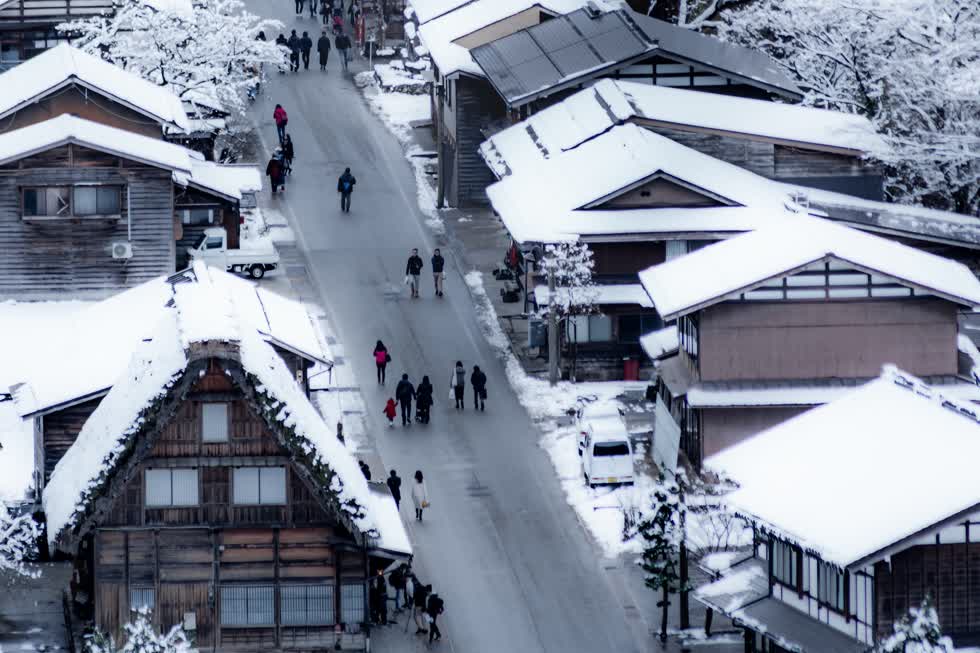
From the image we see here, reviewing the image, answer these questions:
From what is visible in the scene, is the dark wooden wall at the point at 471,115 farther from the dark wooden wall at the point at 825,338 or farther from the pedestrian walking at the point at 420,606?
the pedestrian walking at the point at 420,606

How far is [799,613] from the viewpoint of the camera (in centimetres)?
4809

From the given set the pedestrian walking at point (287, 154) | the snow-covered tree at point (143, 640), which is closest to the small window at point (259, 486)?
the snow-covered tree at point (143, 640)

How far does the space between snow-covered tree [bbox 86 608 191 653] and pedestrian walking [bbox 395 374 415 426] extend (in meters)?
15.5

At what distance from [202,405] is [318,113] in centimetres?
4883

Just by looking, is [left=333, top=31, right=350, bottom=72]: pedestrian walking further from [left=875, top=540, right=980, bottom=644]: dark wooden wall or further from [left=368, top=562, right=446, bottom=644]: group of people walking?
[left=875, top=540, right=980, bottom=644]: dark wooden wall

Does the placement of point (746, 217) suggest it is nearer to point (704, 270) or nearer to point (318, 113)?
point (704, 270)

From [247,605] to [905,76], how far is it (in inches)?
1289

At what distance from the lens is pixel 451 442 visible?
64.8 metres

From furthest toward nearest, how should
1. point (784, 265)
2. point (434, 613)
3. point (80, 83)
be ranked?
point (80, 83) → point (784, 265) → point (434, 613)

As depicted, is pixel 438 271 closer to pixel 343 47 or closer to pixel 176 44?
pixel 176 44

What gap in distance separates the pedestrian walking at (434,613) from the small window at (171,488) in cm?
548

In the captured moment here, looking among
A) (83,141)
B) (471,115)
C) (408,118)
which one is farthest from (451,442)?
(408,118)

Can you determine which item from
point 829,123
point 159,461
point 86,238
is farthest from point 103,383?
point 829,123

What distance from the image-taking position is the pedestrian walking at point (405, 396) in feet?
215
